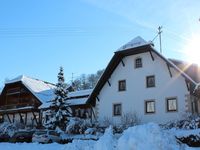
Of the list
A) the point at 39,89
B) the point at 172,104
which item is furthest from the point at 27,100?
the point at 172,104

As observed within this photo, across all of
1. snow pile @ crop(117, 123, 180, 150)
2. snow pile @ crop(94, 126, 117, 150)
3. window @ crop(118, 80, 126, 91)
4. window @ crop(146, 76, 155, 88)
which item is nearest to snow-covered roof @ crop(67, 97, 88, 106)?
window @ crop(118, 80, 126, 91)

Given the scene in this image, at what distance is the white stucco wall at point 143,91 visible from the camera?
2884cm

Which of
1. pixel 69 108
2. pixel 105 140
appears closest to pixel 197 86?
pixel 69 108

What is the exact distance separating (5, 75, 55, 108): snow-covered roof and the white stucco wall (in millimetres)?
10414

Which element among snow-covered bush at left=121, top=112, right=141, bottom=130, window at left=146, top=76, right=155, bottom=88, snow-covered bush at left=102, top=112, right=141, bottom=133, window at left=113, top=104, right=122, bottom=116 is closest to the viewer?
snow-covered bush at left=102, top=112, right=141, bottom=133

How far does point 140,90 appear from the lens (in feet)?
103

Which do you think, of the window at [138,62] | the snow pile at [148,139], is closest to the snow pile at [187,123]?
the window at [138,62]

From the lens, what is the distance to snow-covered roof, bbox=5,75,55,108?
141 feet

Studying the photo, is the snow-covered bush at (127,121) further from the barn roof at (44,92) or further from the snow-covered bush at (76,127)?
the barn roof at (44,92)

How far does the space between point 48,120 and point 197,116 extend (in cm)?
1716

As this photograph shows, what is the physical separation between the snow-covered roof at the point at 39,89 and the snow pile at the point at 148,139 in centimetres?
3291

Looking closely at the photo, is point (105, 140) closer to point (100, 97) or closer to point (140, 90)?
point (140, 90)

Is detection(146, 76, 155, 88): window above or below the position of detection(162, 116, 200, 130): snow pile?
above

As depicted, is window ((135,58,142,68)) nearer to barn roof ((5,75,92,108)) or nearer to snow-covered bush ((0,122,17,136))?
barn roof ((5,75,92,108))
